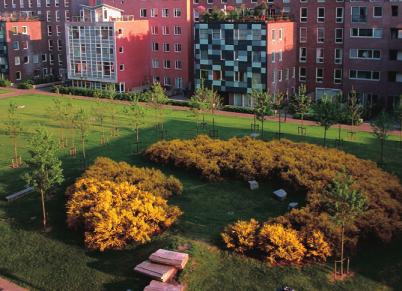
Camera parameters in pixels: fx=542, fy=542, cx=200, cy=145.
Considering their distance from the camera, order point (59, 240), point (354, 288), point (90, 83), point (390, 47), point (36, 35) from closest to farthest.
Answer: point (354, 288) → point (59, 240) → point (390, 47) → point (90, 83) → point (36, 35)

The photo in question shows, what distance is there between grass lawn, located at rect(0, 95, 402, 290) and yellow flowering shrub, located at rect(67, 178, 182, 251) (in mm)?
525

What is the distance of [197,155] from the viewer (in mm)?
35031

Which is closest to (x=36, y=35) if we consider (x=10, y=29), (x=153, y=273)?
(x=10, y=29)

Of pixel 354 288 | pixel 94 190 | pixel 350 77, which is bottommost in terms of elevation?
pixel 354 288

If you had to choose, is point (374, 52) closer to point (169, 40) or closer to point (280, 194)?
point (169, 40)

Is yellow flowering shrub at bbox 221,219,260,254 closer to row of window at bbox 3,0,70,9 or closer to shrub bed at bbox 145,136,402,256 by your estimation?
shrub bed at bbox 145,136,402,256

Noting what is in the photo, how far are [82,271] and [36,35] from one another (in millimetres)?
69750

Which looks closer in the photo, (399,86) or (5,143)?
(5,143)

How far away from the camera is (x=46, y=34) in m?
87.8

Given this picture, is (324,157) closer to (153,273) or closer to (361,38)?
(153,273)

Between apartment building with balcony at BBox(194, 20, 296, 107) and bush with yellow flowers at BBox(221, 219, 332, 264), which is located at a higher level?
apartment building with balcony at BBox(194, 20, 296, 107)

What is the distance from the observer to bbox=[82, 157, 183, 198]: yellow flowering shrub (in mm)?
29931

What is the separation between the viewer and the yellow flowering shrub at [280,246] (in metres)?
23.0

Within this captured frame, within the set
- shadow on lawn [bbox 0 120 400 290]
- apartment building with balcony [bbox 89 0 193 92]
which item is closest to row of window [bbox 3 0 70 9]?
apartment building with balcony [bbox 89 0 193 92]
